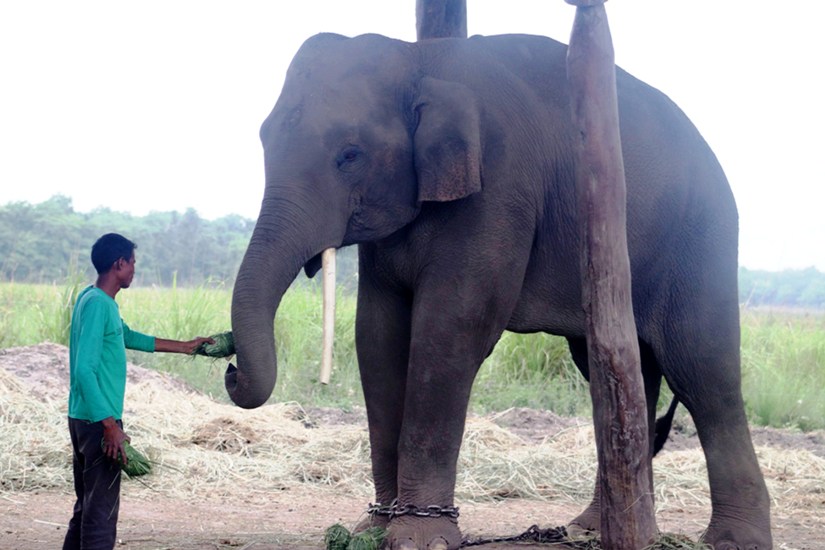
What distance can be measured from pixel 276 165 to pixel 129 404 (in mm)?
5302

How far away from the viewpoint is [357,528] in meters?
5.91

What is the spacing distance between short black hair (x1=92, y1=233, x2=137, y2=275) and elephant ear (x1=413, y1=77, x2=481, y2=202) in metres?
1.31

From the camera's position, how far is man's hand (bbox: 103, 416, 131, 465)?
493 cm

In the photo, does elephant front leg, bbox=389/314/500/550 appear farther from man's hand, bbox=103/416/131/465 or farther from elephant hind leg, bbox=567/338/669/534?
man's hand, bbox=103/416/131/465

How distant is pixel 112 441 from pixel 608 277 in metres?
2.13

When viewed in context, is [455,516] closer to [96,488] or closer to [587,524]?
[587,524]

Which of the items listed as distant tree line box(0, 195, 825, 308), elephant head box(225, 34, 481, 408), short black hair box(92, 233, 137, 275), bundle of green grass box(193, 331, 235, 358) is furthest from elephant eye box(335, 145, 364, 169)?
distant tree line box(0, 195, 825, 308)

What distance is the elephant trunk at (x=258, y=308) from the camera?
502cm

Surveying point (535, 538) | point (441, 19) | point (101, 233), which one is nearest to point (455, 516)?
point (535, 538)

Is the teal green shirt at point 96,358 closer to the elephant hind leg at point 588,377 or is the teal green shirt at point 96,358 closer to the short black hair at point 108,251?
the short black hair at point 108,251

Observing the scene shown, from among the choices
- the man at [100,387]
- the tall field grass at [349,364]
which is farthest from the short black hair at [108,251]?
the tall field grass at [349,364]

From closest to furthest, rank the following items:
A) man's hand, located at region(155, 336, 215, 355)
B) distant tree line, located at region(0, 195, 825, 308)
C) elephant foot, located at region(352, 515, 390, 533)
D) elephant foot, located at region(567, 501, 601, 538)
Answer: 1. man's hand, located at region(155, 336, 215, 355)
2. elephant foot, located at region(352, 515, 390, 533)
3. elephant foot, located at region(567, 501, 601, 538)
4. distant tree line, located at region(0, 195, 825, 308)

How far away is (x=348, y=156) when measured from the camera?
545 centimetres

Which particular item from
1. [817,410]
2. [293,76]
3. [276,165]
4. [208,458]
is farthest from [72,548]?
[817,410]
